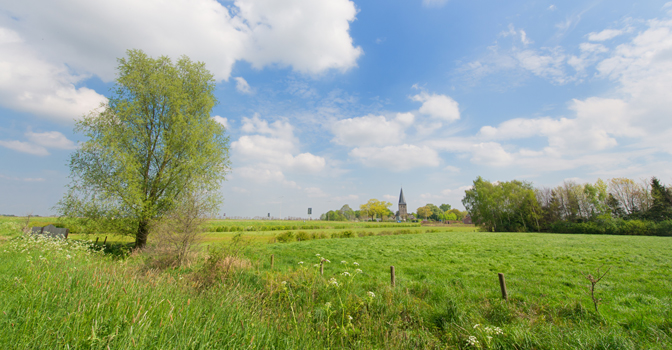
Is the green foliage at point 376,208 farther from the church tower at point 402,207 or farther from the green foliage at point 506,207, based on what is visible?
the green foliage at point 506,207

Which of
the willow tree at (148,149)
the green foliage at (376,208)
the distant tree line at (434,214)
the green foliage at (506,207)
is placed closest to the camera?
the willow tree at (148,149)

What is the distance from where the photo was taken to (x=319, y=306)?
24.5 feet

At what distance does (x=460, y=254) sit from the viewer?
19.6 meters

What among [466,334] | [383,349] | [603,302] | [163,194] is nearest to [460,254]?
[603,302]

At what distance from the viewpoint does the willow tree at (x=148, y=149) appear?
50.3 ft

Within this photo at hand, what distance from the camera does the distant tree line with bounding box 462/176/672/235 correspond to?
4447cm

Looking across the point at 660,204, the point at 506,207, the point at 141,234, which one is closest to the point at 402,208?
the point at 506,207

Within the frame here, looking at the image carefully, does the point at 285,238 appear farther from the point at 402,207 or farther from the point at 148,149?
the point at 402,207

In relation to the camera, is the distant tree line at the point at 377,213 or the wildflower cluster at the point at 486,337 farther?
the distant tree line at the point at 377,213

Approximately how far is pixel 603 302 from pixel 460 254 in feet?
38.0

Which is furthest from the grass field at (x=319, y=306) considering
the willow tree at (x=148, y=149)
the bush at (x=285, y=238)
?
the bush at (x=285, y=238)

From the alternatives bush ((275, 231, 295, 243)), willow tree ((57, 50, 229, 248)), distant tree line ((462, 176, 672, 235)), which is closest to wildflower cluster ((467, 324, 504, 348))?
willow tree ((57, 50, 229, 248))

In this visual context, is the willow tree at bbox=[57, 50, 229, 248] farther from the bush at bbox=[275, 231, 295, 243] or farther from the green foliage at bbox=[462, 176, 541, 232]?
the green foliage at bbox=[462, 176, 541, 232]

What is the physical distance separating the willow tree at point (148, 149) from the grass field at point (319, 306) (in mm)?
6450
